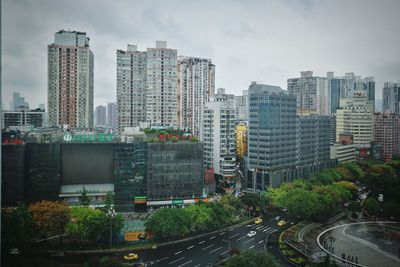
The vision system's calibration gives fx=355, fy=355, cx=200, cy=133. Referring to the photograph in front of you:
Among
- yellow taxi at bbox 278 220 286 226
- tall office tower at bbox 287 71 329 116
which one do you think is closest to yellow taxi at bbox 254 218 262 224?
yellow taxi at bbox 278 220 286 226

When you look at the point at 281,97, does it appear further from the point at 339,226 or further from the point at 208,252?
the point at 208,252

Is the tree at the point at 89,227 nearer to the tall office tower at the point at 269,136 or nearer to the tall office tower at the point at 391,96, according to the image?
the tall office tower at the point at 269,136

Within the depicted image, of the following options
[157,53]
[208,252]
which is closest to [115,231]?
[208,252]

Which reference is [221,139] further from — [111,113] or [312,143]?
[111,113]


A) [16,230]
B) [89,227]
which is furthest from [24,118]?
[16,230]

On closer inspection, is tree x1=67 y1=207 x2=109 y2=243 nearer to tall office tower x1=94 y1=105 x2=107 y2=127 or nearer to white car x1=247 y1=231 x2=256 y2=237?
white car x1=247 y1=231 x2=256 y2=237

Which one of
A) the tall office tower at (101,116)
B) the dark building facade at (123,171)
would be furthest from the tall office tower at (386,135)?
the tall office tower at (101,116)
